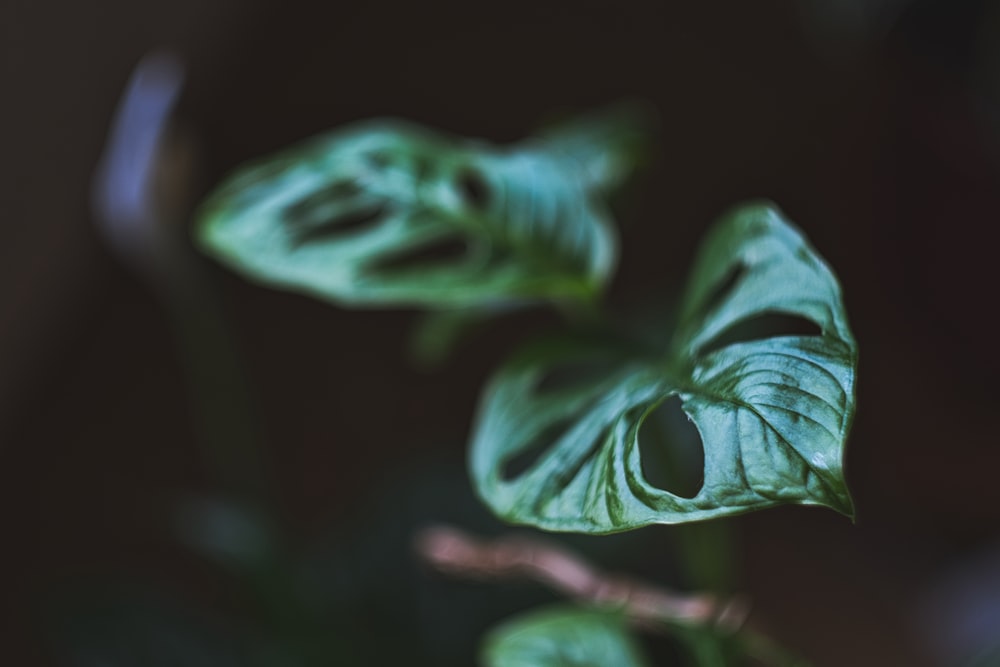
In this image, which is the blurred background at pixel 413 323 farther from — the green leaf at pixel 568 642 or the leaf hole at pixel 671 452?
the green leaf at pixel 568 642

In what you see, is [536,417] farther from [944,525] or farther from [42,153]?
[42,153]

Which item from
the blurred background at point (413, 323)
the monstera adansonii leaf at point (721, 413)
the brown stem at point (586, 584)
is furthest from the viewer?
the blurred background at point (413, 323)

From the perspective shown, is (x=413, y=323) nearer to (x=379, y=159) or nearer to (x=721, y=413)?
(x=379, y=159)

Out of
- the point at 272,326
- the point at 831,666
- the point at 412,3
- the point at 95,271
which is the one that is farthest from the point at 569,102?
the point at 831,666

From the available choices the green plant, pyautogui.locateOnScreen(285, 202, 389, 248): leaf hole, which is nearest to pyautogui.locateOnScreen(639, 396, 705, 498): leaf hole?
the green plant

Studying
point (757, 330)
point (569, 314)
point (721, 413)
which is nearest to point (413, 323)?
point (757, 330)

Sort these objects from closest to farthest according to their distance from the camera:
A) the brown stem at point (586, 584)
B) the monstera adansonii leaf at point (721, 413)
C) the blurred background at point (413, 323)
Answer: the monstera adansonii leaf at point (721, 413), the brown stem at point (586, 584), the blurred background at point (413, 323)

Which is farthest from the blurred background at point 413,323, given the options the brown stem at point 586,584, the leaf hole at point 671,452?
the brown stem at point 586,584
